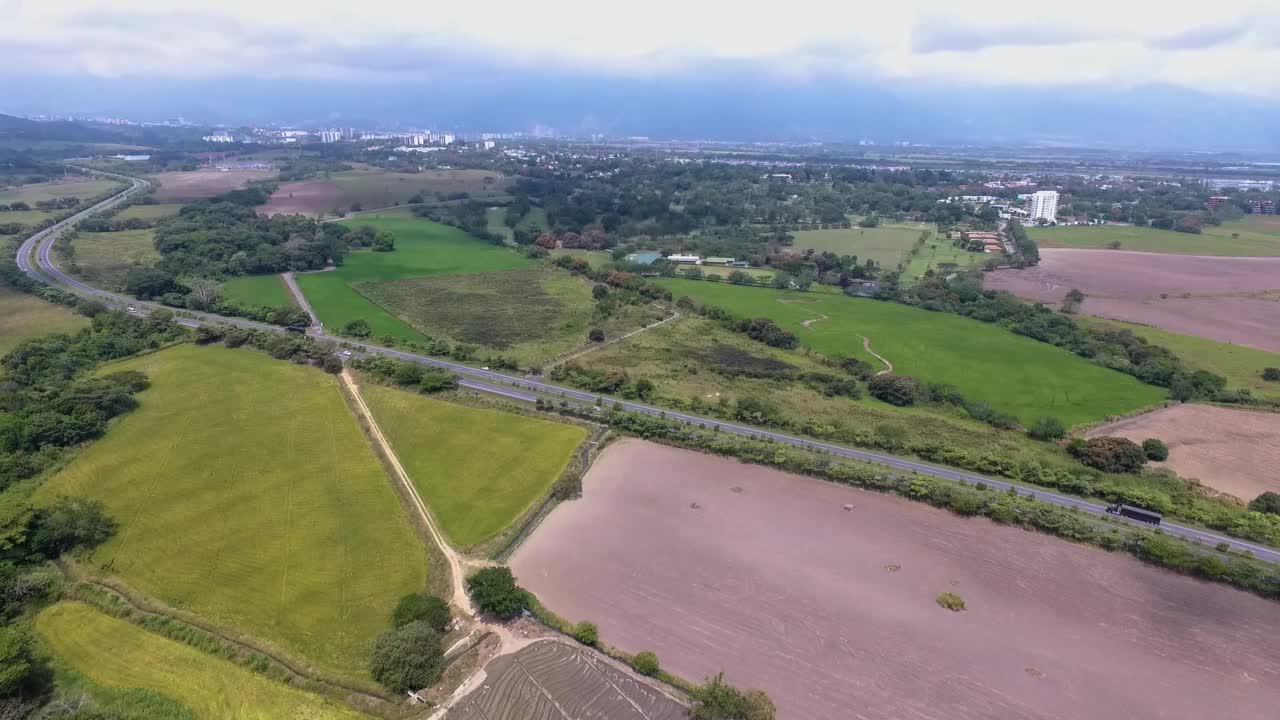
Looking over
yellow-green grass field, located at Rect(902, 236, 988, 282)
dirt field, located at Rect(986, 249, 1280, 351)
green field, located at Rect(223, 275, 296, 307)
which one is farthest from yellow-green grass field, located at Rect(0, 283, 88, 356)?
dirt field, located at Rect(986, 249, 1280, 351)

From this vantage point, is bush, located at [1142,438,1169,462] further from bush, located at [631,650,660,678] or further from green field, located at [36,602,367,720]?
green field, located at [36,602,367,720]

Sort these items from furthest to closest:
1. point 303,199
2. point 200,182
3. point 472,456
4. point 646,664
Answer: point 200,182
point 303,199
point 472,456
point 646,664

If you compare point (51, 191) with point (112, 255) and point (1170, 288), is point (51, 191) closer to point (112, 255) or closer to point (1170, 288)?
point (112, 255)

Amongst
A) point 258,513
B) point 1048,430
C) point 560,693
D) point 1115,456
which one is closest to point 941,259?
point 1048,430

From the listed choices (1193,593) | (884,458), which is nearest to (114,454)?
(884,458)

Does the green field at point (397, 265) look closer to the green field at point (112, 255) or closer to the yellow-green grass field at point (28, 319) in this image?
the green field at point (112, 255)

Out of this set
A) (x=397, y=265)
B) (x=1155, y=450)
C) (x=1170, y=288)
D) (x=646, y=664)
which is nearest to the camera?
(x=646, y=664)
